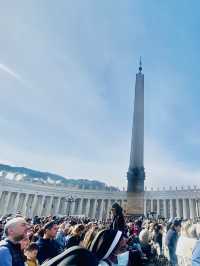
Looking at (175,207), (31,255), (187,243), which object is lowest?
(31,255)

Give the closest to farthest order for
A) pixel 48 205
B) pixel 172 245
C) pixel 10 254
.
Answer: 1. pixel 10 254
2. pixel 172 245
3. pixel 48 205

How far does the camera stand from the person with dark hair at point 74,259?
4.17ft

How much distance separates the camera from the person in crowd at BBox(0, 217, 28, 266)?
3.00 metres

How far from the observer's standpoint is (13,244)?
3.31 meters

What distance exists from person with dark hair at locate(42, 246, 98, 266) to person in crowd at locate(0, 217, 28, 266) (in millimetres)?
2112

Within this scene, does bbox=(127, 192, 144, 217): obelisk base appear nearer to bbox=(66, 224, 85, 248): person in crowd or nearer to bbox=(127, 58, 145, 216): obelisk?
bbox=(127, 58, 145, 216): obelisk

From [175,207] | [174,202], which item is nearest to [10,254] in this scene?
[174,202]

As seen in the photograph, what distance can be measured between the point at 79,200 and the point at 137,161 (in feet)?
162

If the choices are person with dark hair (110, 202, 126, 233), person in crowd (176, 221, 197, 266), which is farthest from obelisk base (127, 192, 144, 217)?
person with dark hair (110, 202, 126, 233)

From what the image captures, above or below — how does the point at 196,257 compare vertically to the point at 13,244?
above

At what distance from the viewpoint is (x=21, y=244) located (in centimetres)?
346

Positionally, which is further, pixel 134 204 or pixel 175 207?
pixel 175 207

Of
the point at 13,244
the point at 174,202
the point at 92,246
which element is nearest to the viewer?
the point at 92,246

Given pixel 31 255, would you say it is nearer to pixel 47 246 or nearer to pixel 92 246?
pixel 47 246
